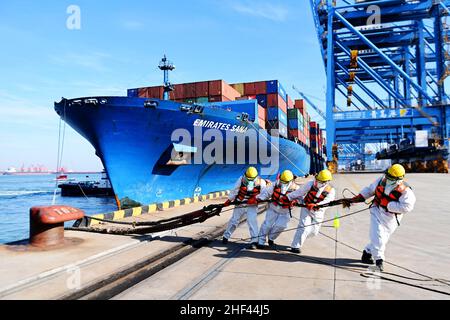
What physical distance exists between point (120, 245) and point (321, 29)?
36768 mm

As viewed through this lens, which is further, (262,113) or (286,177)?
(262,113)

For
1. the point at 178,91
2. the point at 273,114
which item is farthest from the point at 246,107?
the point at 273,114

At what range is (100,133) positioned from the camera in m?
15.4

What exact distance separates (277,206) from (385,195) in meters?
2.08

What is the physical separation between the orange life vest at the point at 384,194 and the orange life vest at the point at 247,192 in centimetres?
234

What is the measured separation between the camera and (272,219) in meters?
6.71

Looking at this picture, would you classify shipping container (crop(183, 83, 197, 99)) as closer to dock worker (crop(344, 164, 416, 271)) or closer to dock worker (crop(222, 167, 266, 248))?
dock worker (crop(222, 167, 266, 248))

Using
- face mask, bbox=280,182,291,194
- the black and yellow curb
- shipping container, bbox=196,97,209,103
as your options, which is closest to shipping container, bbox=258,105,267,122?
shipping container, bbox=196,97,209,103

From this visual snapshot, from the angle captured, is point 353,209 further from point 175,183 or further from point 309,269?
point 175,183

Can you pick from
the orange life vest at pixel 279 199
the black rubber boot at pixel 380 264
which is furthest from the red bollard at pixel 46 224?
the black rubber boot at pixel 380 264

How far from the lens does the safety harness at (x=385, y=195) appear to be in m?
5.07

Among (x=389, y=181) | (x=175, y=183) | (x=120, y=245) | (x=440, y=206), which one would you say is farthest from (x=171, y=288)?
(x=175, y=183)

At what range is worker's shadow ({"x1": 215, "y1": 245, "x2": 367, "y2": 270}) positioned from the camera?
218 inches

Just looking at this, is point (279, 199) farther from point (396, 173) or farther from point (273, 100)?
point (273, 100)
